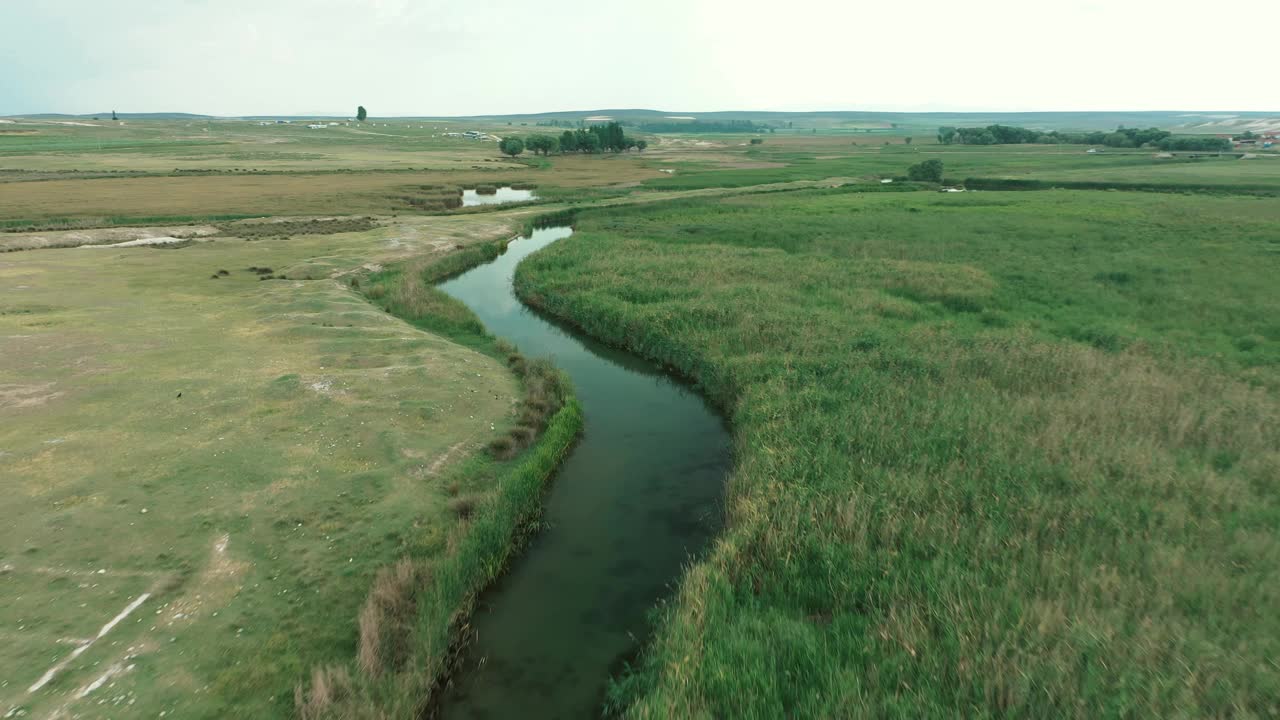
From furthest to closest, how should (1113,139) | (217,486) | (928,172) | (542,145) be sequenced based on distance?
1. (1113,139)
2. (542,145)
3. (928,172)
4. (217,486)

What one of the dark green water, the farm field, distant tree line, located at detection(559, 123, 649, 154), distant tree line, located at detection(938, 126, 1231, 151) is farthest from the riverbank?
distant tree line, located at detection(938, 126, 1231, 151)

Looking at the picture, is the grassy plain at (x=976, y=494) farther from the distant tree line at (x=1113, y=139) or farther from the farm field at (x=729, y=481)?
the distant tree line at (x=1113, y=139)

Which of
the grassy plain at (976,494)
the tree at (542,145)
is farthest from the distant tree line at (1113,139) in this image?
the grassy plain at (976,494)

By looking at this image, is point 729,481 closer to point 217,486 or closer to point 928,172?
point 217,486

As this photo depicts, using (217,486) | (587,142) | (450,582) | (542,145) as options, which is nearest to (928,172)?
(587,142)

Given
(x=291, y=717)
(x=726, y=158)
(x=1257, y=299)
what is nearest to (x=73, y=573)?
(x=291, y=717)
